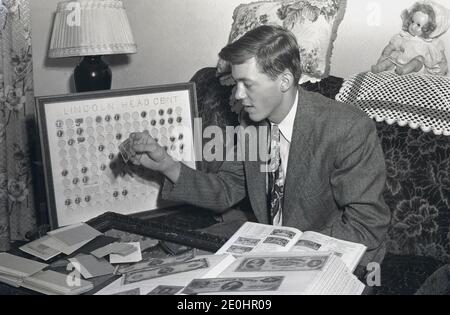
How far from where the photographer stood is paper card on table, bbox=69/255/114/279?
105 centimetres

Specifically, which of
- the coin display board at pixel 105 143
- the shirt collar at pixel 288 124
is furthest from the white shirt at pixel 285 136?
the coin display board at pixel 105 143

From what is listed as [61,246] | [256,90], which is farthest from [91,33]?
[61,246]

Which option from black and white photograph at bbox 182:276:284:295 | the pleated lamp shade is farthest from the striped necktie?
the pleated lamp shade

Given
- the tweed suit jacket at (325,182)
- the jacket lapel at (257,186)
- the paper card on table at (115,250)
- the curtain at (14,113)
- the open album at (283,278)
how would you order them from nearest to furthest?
the open album at (283,278), the paper card on table at (115,250), the tweed suit jacket at (325,182), the jacket lapel at (257,186), the curtain at (14,113)

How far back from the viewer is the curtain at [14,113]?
2328 mm

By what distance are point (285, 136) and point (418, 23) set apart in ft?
2.37

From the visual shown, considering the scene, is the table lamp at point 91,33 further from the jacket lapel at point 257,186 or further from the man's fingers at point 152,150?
the jacket lapel at point 257,186

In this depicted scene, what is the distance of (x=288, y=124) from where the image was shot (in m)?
1.57

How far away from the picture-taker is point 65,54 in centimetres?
216

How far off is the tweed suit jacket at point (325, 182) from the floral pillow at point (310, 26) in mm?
390

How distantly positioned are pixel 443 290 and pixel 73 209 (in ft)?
3.53

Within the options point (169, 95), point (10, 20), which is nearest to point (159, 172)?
point (169, 95)

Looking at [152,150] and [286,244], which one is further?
[152,150]

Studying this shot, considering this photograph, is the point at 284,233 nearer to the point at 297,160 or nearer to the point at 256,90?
the point at 297,160
